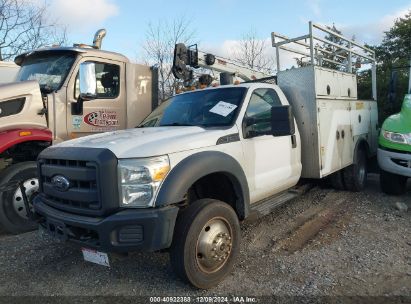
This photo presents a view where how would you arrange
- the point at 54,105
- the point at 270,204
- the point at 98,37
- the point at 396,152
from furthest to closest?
the point at 98,37
the point at 396,152
the point at 54,105
the point at 270,204

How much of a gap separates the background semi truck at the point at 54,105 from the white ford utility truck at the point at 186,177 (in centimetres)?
144

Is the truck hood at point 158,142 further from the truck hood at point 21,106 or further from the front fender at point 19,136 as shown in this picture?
the truck hood at point 21,106

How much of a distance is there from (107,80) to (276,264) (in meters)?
4.15

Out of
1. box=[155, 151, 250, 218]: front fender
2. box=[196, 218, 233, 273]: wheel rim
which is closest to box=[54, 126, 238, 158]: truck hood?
box=[155, 151, 250, 218]: front fender

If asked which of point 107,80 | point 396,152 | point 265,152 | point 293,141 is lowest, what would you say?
point 396,152

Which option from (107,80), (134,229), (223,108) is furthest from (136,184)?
(107,80)

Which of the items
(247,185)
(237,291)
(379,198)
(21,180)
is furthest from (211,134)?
(379,198)

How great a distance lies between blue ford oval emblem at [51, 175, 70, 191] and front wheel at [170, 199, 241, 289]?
1.04 meters

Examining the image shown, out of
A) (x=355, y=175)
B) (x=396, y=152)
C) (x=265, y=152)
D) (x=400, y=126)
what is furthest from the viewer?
(x=355, y=175)

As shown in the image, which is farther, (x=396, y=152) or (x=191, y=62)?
(x=191, y=62)

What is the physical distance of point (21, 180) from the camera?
544 cm

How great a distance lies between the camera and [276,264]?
422cm

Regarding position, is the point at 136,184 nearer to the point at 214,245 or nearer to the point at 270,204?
the point at 214,245

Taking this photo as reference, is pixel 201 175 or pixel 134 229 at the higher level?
pixel 201 175
